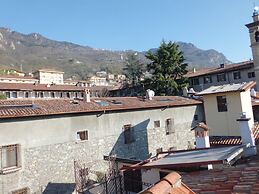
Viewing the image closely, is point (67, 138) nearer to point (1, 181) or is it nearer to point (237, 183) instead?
point (1, 181)

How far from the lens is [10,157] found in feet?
53.6

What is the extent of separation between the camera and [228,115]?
2223 centimetres

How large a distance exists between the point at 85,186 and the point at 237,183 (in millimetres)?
14218

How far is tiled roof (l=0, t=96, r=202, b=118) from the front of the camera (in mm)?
17609

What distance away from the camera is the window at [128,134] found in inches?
916

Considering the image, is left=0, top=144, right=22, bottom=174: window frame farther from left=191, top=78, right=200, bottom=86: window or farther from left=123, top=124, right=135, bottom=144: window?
left=191, top=78, right=200, bottom=86: window

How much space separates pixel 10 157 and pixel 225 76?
40913 mm

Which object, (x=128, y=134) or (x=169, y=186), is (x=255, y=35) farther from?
(x=169, y=186)

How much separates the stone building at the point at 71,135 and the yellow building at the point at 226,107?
16.1 ft

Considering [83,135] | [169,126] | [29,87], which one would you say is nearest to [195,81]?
[169,126]

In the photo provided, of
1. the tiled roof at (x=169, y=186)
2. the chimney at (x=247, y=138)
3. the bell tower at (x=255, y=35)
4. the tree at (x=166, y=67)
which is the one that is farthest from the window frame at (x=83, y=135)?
the tree at (x=166, y=67)

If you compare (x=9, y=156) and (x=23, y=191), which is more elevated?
(x=9, y=156)

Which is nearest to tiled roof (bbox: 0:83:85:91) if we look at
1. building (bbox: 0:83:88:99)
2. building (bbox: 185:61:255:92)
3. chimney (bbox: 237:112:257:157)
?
building (bbox: 0:83:88:99)

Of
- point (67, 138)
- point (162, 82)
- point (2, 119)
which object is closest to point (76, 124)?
point (67, 138)
